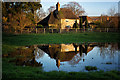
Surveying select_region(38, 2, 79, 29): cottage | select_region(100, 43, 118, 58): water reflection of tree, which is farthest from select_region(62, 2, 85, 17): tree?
select_region(100, 43, 118, 58): water reflection of tree

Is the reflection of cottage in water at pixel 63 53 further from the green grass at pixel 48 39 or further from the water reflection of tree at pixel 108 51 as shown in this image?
the green grass at pixel 48 39

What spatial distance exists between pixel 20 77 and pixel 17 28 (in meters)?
27.0

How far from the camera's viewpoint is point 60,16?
144 ft

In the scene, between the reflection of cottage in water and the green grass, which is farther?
the green grass

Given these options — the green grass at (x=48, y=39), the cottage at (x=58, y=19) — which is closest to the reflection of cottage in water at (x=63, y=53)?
the green grass at (x=48, y=39)

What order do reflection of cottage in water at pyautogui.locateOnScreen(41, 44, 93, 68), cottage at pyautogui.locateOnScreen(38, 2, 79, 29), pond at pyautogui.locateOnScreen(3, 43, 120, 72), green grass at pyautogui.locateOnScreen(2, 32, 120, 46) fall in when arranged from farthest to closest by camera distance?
cottage at pyautogui.locateOnScreen(38, 2, 79, 29)
green grass at pyautogui.locateOnScreen(2, 32, 120, 46)
reflection of cottage in water at pyautogui.locateOnScreen(41, 44, 93, 68)
pond at pyautogui.locateOnScreen(3, 43, 120, 72)

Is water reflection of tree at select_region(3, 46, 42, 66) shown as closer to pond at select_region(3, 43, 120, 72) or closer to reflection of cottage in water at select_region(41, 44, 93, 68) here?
pond at select_region(3, 43, 120, 72)

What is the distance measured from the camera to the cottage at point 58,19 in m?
42.3

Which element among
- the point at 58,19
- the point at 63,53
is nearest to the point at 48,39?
the point at 63,53

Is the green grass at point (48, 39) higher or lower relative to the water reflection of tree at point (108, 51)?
higher

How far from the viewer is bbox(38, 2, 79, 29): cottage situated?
139ft

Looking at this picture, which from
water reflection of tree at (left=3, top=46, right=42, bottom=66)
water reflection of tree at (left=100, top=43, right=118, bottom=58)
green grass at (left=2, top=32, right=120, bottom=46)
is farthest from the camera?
green grass at (left=2, top=32, right=120, bottom=46)

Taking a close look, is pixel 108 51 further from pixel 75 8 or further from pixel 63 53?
pixel 75 8

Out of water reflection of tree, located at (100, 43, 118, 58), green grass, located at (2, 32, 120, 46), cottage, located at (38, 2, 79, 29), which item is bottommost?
water reflection of tree, located at (100, 43, 118, 58)
